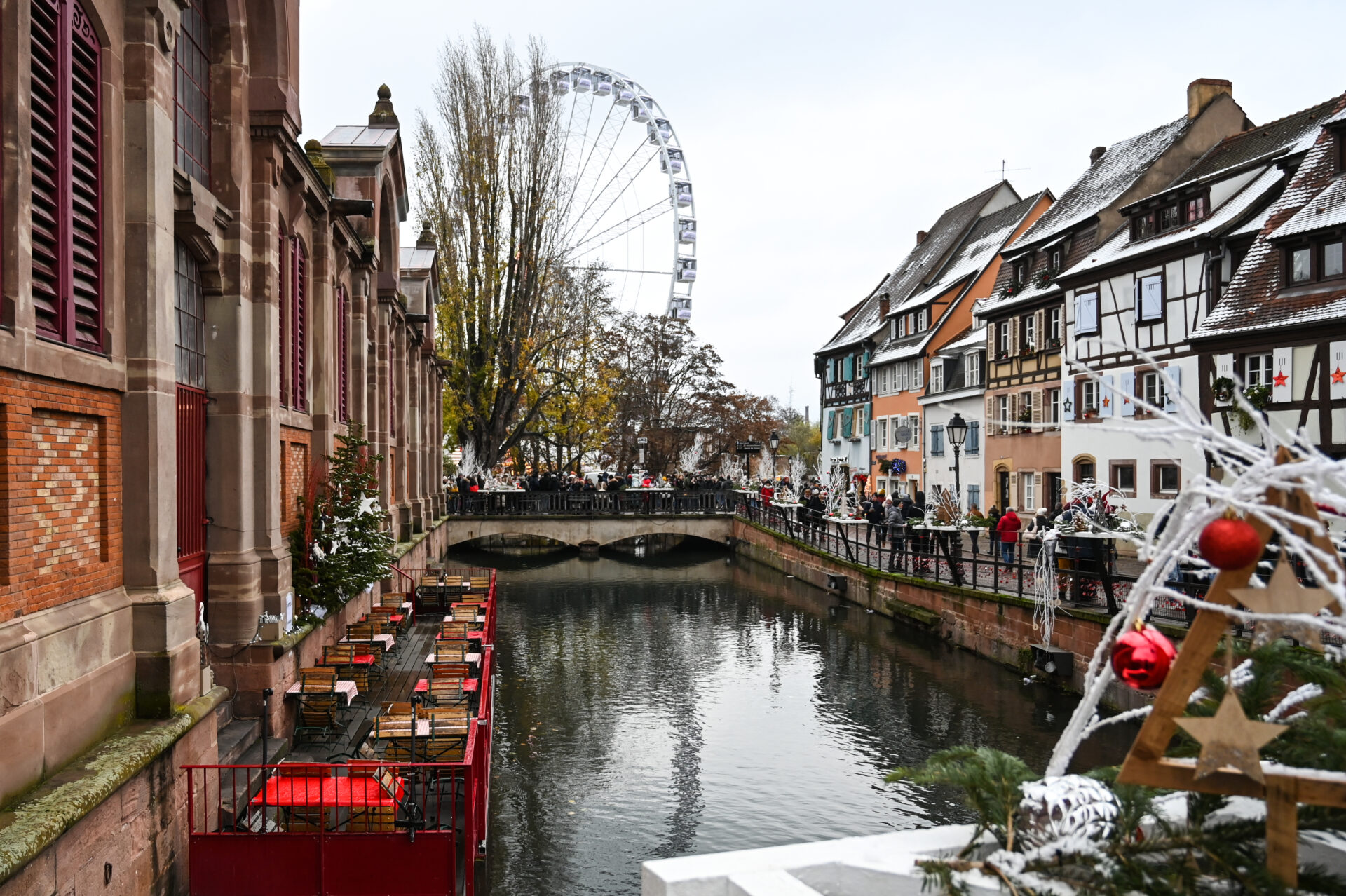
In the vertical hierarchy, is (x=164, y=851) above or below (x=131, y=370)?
below

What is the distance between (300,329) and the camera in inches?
560

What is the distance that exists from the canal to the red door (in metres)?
3.96

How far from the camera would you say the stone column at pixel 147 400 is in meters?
7.23

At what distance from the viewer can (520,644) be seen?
2200 cm

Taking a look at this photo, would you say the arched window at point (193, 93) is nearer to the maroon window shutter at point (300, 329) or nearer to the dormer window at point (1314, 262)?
the maroon window shutter at point (300, 329)

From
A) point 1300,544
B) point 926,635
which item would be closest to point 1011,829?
point 1300,544

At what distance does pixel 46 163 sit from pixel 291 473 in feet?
24.2

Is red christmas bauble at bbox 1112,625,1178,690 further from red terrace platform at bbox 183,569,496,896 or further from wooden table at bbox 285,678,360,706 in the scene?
wooden table at bbox 285,678,360,706

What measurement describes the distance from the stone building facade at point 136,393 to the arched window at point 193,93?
0.04m

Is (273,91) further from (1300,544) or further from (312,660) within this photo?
(1300,544)

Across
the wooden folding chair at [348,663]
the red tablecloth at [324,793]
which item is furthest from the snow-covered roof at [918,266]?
the red tablecloth at [324,793]

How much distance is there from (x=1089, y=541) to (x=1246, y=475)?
1602 centimetres

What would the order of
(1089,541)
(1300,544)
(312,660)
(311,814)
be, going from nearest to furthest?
(1300,544) < (311,814) < (312,660) < (1089,541)

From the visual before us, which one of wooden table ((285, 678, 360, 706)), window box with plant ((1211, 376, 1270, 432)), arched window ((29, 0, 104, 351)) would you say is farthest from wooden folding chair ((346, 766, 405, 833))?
window box with plant ((1211, 376, 1270, 432))
